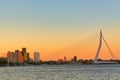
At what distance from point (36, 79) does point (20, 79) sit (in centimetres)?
434

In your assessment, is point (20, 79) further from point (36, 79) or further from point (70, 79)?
point (70, 79)

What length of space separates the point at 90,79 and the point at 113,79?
5.76 metres

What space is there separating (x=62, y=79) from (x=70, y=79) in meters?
1.96

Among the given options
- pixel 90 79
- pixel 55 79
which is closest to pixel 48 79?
pixel 55 79

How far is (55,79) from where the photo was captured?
4437 inches

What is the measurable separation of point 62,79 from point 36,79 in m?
6.94

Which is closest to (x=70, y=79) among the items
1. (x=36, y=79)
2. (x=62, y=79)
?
(x=62, y=79)

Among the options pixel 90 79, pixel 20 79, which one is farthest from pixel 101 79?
pixel 20 79

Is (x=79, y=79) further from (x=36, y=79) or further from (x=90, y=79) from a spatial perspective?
(x=36, y=79)

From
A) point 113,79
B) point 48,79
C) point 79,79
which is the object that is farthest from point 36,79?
point 113,79

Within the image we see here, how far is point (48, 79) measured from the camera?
113000 mm

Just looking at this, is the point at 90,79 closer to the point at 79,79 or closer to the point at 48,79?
the point at 79,79

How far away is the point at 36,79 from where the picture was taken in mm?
113750

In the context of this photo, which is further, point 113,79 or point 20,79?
point 20,79
